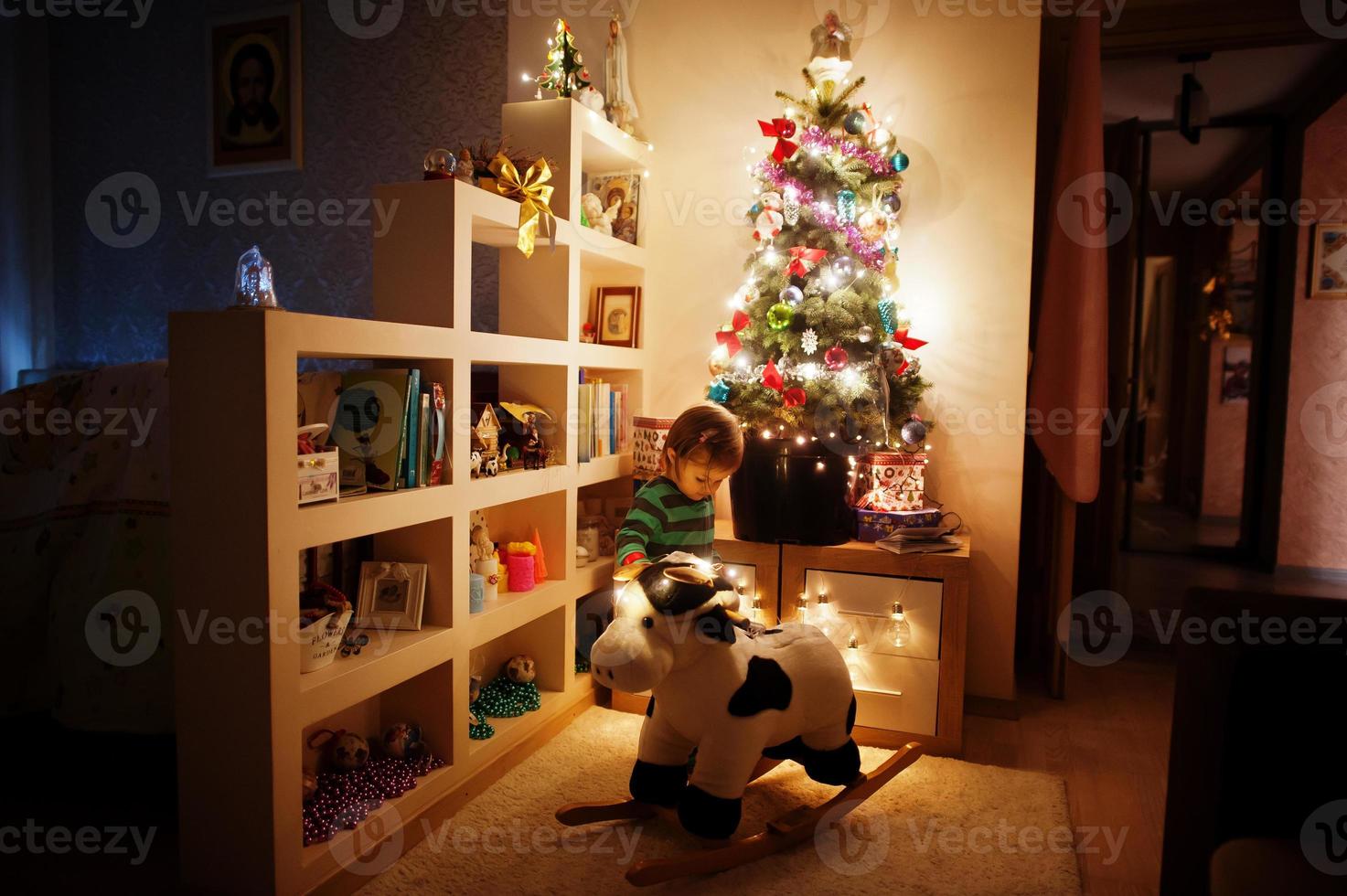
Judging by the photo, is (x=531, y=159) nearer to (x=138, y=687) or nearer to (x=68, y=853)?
(x=138, y=687)

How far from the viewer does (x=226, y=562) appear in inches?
60.7

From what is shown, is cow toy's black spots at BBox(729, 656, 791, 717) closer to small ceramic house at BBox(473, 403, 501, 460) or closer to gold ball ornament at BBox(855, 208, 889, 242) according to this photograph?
small ceramic house at BBox(473, 403, 501, 460)

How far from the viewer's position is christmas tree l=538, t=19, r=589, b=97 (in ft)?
8.43

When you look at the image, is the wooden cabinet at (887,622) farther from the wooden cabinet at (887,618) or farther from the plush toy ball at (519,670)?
the plush toy ball at (519,670)

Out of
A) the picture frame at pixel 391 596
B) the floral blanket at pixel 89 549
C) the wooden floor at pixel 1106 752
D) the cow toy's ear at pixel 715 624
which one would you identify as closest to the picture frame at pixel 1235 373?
the wooden floor at pixel 1106 752

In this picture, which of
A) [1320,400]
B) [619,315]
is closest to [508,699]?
[619,315]

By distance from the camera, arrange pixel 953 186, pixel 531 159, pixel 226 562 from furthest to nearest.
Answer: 1. pixel 953 186
2. pixel 531 159
3. pixel 226 562

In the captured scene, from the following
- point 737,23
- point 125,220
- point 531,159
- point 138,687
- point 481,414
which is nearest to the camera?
point 138,687

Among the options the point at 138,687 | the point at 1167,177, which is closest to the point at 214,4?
the point at 138,687

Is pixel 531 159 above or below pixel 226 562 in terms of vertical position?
above

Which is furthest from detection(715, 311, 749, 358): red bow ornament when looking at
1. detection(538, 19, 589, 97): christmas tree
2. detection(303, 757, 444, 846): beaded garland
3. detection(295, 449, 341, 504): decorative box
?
detection(303, 757, 444, 846): beaded garland

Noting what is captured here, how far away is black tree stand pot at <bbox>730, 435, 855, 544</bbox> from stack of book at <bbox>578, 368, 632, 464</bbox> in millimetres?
497

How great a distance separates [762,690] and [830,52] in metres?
1.89

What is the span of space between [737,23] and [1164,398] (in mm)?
5110
